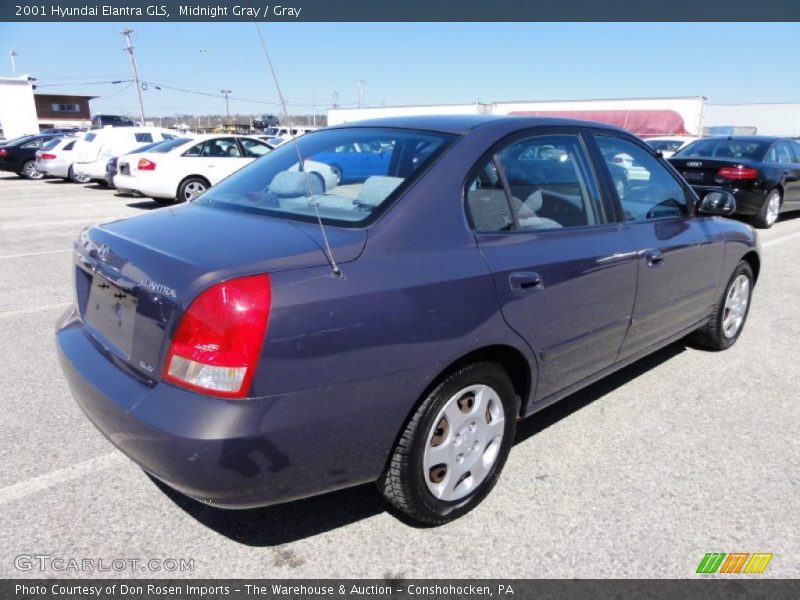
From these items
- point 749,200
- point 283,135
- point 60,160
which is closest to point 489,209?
point 749,200

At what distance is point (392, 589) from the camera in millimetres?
2129

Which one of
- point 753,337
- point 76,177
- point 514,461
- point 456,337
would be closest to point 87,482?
point 456,337

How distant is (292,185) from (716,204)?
266 centimetres

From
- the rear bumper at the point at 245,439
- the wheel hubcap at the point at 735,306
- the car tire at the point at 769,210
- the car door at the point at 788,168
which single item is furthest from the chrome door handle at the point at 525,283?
the car door at the point at 788,168

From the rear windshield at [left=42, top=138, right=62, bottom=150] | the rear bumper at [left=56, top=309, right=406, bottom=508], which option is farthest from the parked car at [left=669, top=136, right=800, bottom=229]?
the rear windshield at [left=42, top=138, right=62, bottom=150]

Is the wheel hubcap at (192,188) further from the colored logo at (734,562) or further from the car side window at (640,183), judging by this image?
the colored logo at (734,562)

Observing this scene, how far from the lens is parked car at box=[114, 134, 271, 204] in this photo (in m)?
11.6

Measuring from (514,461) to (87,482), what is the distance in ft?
6.39

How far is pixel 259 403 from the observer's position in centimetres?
185

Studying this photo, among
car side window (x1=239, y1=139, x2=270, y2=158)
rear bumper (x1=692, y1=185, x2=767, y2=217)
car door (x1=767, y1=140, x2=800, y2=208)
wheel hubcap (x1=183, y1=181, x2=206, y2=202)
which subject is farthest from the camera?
car side window (x1=239, y1=139, x2=270, y2=158)

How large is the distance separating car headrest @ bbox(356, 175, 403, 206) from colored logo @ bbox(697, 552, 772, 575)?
185 centimetres

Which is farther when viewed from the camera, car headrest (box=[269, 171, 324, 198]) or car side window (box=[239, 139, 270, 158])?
car side window (box=[239, 139, 270, 158])

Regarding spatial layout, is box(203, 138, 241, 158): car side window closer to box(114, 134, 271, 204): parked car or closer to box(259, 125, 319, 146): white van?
box(114, 134, 271, 204): parked car

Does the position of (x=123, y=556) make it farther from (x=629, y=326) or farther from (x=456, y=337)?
(x=629, y=326)
